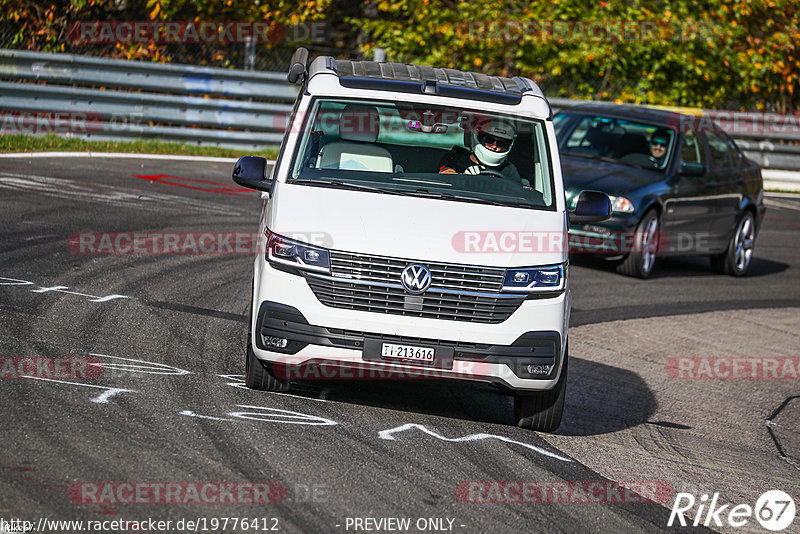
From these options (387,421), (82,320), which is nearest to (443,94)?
(387,421)

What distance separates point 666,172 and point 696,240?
1035 millimetres

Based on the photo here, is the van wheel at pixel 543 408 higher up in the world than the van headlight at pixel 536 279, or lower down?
lower down

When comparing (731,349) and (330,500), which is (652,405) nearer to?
(731,349)

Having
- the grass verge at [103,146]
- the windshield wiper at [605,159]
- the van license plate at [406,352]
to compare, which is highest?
the windshield wiper at [605,159]

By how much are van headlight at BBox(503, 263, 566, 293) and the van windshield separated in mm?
579

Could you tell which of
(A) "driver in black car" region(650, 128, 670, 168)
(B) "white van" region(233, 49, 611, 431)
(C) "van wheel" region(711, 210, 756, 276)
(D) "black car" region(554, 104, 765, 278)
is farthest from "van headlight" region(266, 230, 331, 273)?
(C) "van wheel" region(711, 210, 756, 276)

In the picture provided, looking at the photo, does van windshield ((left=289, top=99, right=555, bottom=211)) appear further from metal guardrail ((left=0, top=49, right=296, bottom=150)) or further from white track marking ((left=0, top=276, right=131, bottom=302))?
metal guardrail ((left=0, top=49, right=296, bottom=150))

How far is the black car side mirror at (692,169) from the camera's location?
531 inches

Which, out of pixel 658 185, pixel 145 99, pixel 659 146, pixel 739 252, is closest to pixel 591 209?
pixel 658 185

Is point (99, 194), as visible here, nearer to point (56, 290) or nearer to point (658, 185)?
point (56, 290)

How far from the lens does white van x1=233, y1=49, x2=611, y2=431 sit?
642 cm

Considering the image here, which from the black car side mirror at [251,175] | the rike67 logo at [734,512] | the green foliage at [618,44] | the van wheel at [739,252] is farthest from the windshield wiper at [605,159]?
the green foliage at [618,44]

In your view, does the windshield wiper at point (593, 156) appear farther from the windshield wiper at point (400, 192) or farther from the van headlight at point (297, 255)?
the van headlight at point (297, 255)

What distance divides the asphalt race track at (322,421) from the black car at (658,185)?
3.34 ft
